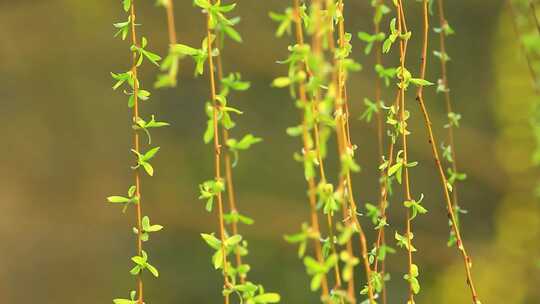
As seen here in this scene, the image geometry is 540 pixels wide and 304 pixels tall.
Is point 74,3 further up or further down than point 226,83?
further up

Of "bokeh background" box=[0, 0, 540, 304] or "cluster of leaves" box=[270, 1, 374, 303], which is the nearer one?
"cluster of leaves" box=[270, 1, 374, 303]

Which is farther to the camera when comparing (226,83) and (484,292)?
(484,292)

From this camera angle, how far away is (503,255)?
276 cm

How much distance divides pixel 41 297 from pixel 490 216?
159 cm

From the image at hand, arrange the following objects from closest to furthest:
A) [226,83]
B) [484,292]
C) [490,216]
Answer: [226,83]
[484,292]
[490,216]

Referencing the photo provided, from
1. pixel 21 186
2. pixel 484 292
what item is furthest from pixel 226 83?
pixel 21 186

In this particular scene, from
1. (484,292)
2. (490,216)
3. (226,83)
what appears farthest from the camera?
(490,216)

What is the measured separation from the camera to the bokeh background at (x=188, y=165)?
279 cm

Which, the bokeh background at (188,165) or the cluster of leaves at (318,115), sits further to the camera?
the bokeh background at (188,165)

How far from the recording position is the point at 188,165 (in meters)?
2.90

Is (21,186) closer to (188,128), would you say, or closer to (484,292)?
(188,128)

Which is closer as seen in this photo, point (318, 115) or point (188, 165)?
point (318, 115)

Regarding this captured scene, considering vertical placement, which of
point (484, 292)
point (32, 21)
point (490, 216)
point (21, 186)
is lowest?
point (484, 292)

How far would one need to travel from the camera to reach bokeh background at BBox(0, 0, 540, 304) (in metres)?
2.79
